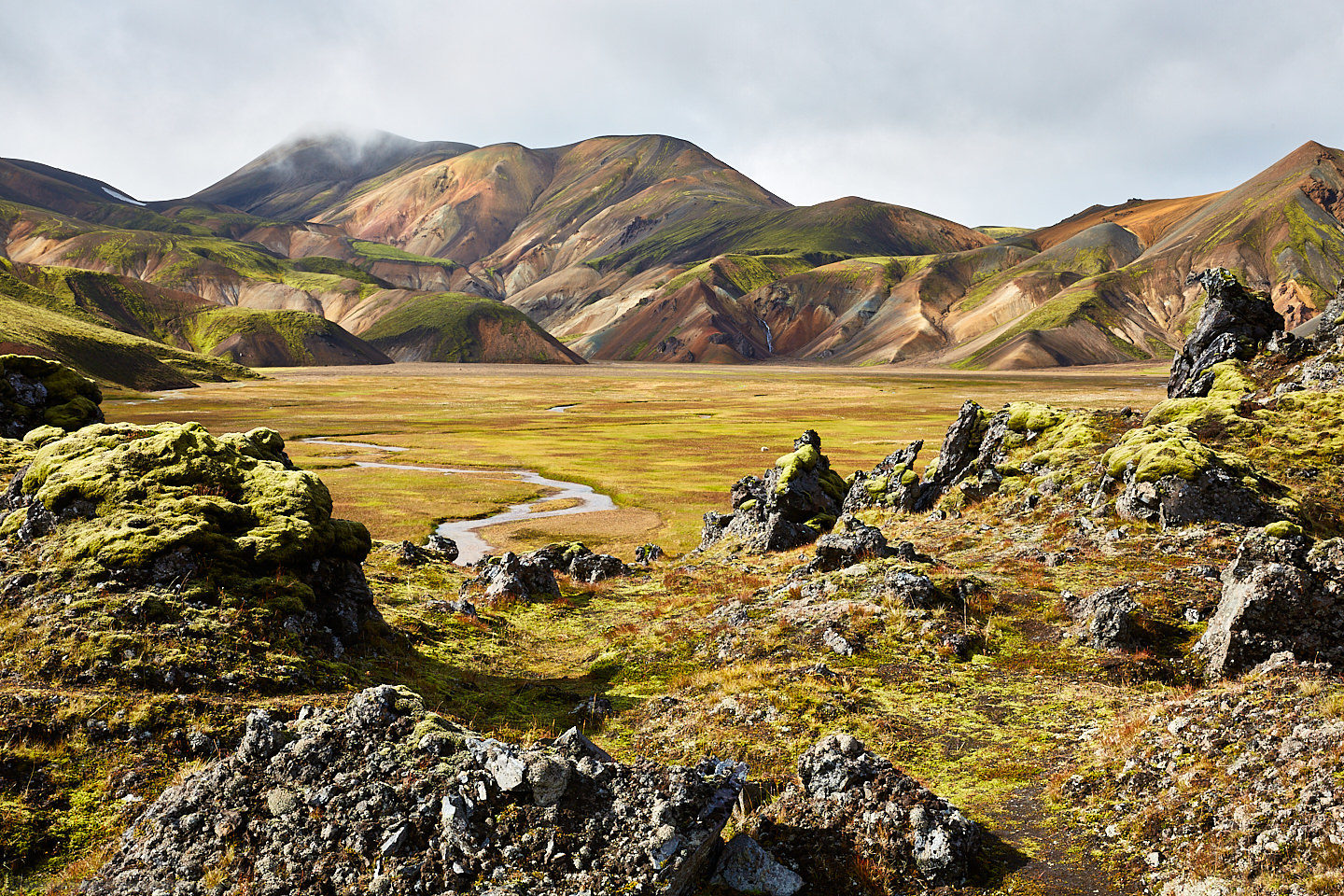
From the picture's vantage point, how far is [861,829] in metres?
12.6

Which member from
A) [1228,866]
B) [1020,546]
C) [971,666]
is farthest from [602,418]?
[1228,866]

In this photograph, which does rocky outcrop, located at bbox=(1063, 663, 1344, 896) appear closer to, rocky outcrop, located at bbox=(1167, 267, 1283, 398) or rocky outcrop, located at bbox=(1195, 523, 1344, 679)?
rocky outcrop, located at bbox=(1195, 523, 1344, 679)

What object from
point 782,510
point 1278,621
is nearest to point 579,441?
point 782,510

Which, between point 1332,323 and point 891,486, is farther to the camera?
point 891,486

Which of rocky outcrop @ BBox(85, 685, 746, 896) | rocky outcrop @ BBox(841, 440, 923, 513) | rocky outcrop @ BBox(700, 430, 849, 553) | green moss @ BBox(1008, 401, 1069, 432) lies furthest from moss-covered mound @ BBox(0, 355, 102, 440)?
green moss @ BBox(1008, 401, 1069, 432)

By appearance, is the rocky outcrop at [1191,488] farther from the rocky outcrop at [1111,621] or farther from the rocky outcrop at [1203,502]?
the rocky outcrop at [1111,621]

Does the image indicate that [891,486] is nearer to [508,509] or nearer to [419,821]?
[508,509]

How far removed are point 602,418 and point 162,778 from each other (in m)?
139

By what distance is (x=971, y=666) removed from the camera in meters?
21.5

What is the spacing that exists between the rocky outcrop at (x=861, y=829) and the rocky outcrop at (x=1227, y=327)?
4673 cm

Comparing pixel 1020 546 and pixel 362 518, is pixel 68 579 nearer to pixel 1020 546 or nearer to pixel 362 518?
pixel 1020 546

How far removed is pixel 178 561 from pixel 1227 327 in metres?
58.8

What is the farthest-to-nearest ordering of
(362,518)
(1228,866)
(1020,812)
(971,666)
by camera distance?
1. (362,518)
2. (971,666)
3. (1020,812)
4. (1228,866)

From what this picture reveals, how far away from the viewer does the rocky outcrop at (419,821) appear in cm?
1070
